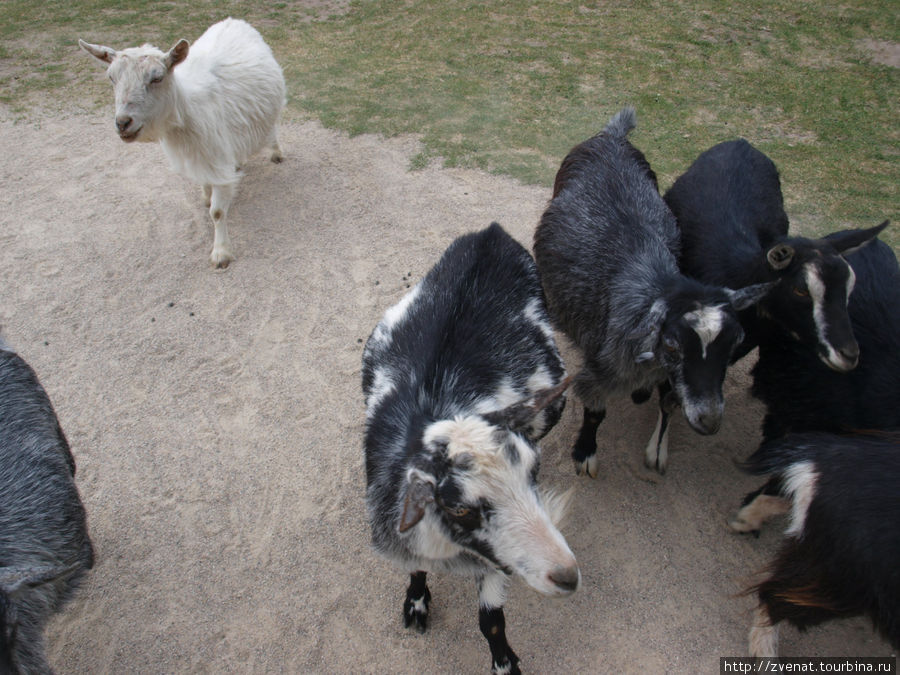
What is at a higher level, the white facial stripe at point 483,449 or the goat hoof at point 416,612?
the white facial stripe at point 483,449

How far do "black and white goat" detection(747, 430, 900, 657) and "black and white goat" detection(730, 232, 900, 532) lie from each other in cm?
30

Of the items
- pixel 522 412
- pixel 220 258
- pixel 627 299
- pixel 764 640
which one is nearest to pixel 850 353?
pixel 627 299

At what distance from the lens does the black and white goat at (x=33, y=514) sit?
257cm

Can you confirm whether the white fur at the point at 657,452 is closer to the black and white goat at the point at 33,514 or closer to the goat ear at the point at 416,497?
the goat ear at the point at 416,497

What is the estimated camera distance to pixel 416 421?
286cm

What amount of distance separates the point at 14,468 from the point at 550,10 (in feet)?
33.1

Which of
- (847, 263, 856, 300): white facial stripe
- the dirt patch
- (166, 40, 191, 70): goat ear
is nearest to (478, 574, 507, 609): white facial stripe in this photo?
(847, 263, 856, 300): white facial stripe

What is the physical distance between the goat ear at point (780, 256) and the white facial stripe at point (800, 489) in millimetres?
1222

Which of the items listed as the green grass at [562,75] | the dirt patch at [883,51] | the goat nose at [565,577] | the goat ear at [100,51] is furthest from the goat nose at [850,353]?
the dirt patch at [883,51]

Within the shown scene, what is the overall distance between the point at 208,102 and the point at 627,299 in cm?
404

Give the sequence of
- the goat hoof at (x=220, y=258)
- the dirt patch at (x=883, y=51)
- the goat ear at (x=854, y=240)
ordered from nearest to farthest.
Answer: the goat ear at (x=854, y=240) → the goat hoof at (x=220, y=258) → the dirt patch at (x=883, y=51)

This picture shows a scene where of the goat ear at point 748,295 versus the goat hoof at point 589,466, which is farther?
the goat hoof at point 589,466

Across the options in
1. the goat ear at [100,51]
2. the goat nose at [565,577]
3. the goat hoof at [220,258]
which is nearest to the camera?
the goat nose at [565,577]

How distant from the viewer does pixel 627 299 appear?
372 cm
